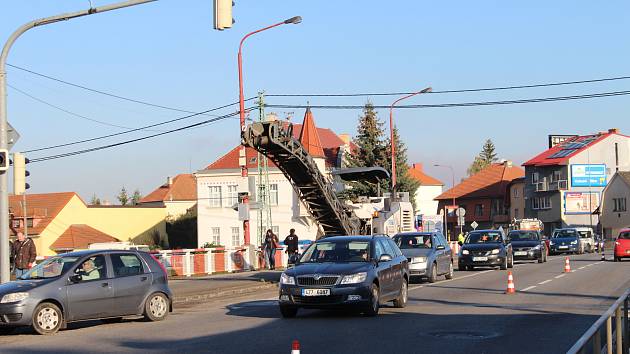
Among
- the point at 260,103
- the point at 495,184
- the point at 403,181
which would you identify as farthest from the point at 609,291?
the point at 495,184

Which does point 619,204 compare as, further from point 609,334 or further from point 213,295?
point 609,334

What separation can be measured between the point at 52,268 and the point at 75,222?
222ft

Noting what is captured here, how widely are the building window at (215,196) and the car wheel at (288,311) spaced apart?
2356 inches

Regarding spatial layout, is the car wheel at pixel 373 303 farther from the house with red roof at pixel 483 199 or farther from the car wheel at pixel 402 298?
the house with red roof at pixel 483 199

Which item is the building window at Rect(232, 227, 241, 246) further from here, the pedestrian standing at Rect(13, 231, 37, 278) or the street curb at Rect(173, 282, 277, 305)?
the pedestrian standing at Rect(13, 231, 37, 278)

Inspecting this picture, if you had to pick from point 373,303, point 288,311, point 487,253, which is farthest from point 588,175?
point 288,311

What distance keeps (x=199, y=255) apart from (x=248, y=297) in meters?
13.0

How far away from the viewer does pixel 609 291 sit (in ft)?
74.1

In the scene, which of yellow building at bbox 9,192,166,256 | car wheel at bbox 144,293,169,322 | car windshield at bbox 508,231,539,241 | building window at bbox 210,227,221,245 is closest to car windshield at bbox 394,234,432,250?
car wheel at bbox 144,293,169,322

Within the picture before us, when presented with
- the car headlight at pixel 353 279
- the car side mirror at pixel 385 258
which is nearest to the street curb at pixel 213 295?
the car side mirror at pixel 385 258

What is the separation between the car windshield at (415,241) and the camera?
93.4 feet

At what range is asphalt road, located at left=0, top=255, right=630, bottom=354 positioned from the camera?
12571mm

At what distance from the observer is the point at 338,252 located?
17.5 metres

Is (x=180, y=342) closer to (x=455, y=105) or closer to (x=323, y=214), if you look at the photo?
(x=323, y=214)
